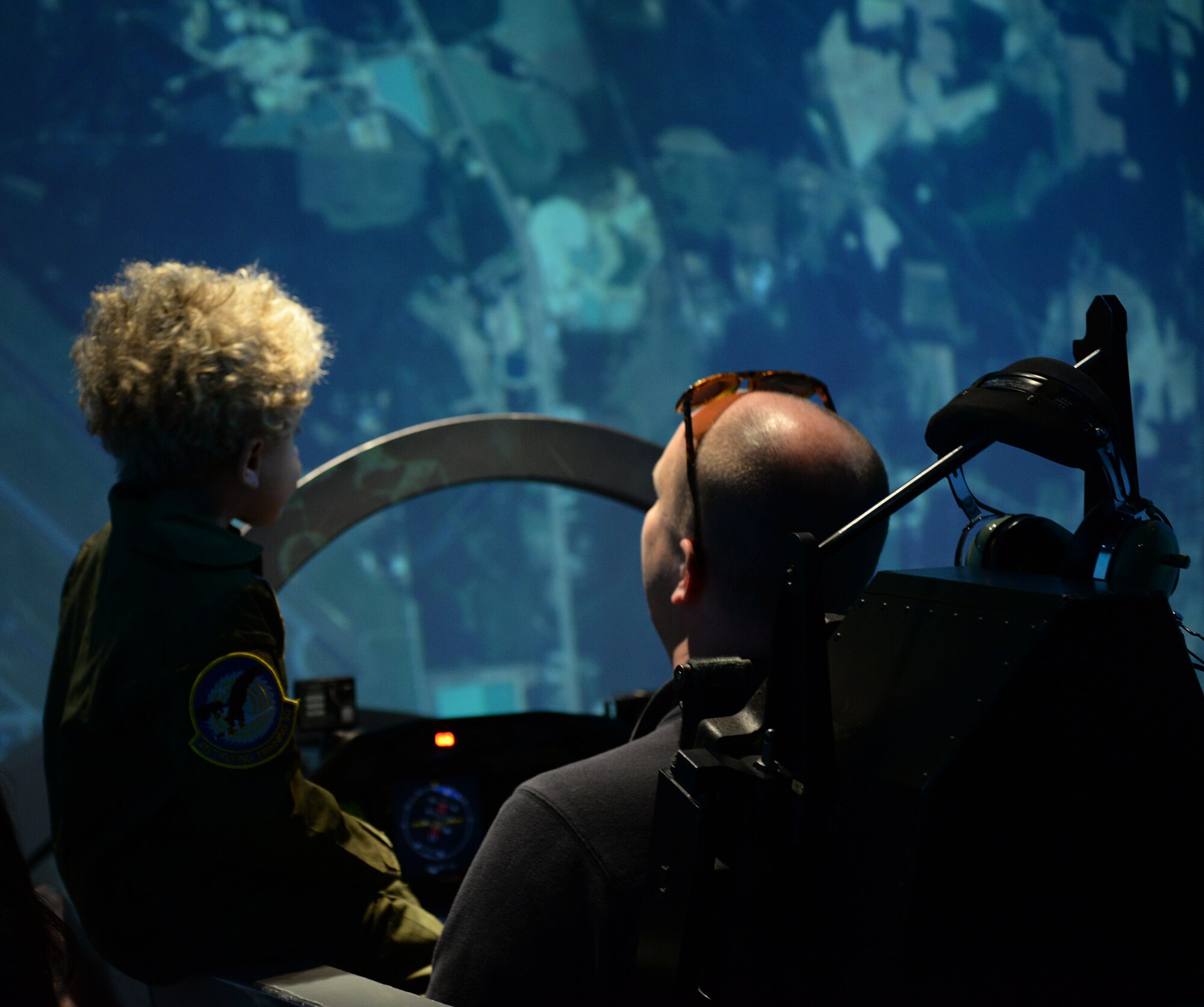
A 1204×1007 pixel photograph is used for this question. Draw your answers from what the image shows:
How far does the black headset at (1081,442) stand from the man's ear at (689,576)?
29cm

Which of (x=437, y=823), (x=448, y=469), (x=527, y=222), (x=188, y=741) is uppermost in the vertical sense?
(x=527, y=222)

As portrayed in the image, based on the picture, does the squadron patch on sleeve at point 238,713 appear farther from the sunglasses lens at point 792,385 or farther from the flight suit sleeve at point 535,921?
the sunglasses lens at point 792,385

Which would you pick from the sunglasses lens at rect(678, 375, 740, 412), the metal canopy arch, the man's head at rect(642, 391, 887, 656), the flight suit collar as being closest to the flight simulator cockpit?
the man's head at rect(642, 391, 887, 656)

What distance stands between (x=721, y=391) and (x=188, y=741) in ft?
2.35

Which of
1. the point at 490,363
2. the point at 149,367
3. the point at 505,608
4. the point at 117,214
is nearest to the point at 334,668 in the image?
the point at 505,608

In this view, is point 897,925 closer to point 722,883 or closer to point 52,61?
point 722,883

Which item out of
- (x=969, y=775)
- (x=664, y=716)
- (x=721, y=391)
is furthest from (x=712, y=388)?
(x=969, y=775)

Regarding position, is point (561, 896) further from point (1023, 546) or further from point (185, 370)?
point (185, 370)

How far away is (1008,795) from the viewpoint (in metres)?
0.54

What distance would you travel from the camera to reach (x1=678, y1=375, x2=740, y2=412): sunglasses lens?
103 centimetres

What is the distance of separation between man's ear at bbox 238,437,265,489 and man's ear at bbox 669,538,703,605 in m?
0.64

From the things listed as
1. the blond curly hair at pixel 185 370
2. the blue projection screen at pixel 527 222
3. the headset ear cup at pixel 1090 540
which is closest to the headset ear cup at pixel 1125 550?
the headset ear cup at pixel 1090 540

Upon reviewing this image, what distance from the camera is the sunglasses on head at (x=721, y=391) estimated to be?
35.0 inches

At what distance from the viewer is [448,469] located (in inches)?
67.9
